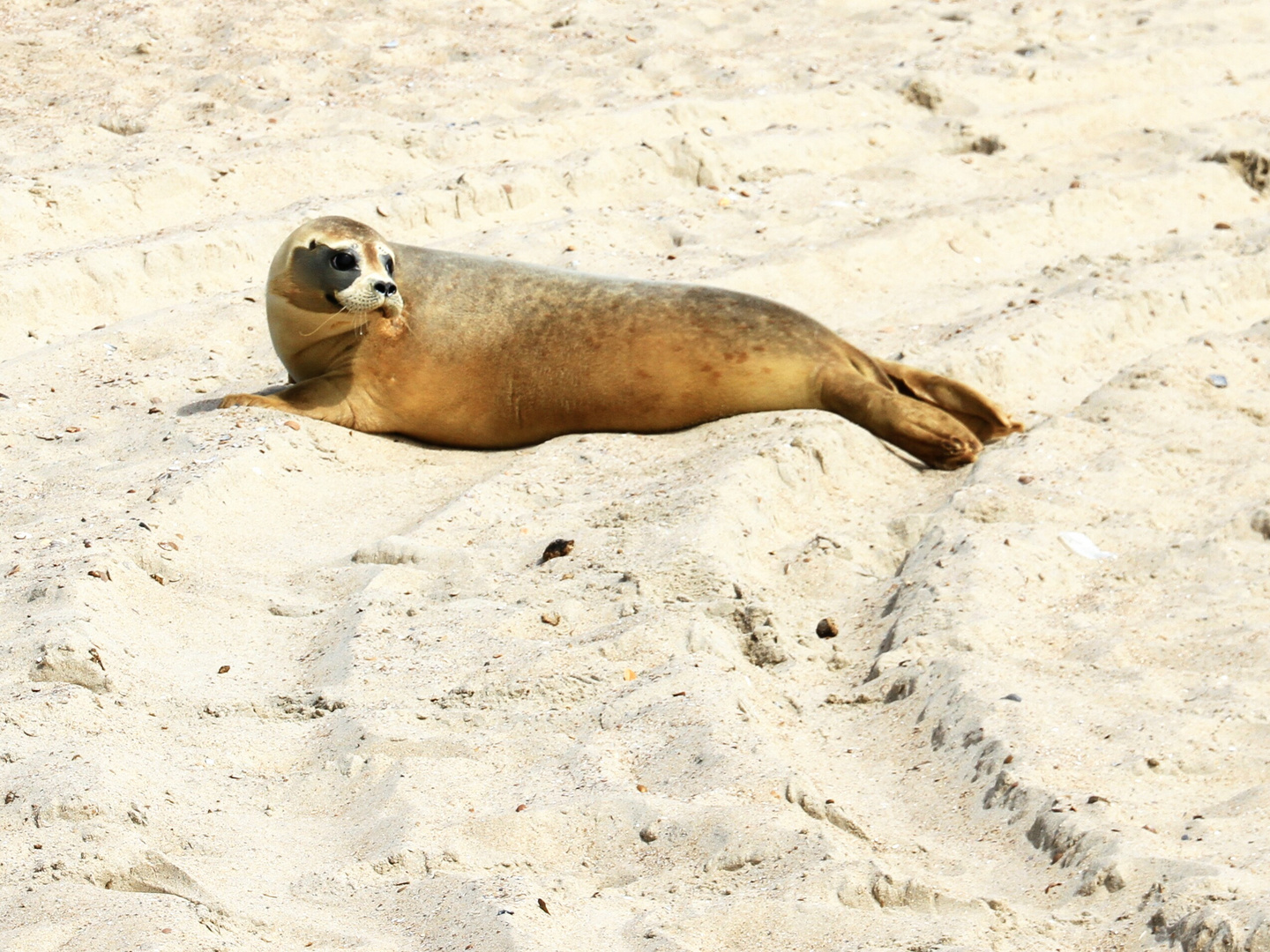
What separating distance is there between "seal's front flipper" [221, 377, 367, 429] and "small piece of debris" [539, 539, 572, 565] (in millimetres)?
1195

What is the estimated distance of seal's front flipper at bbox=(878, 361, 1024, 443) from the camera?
15.5 ft

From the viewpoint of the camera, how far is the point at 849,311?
584cm

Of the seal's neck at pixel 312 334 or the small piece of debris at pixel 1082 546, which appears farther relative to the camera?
the seal's neck at pixel 312 334

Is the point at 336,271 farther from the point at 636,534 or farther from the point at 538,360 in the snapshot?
the point at 636,534

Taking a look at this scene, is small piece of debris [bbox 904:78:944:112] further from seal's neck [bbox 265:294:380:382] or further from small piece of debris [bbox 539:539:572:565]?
small piece of debris [bbox 539:539:572:565]

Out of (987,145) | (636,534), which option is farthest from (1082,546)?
(987,145)

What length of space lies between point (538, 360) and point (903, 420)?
3.64 feet

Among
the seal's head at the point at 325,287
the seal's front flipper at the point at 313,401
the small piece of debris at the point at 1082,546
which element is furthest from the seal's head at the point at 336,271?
the small piece of debris at the point at 1082,546

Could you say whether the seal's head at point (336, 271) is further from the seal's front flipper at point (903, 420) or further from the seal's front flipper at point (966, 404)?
the seal's front flipper at point (966, 404)

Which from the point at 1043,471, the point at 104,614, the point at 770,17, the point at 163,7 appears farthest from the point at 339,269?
the point at 770,17

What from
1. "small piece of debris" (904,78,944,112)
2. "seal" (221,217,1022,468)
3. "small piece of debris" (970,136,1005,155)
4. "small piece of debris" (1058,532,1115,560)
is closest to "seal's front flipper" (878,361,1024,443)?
"seal" (221,217,1022,468)

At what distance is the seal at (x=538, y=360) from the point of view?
15.9ft

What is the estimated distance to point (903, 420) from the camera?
15.1 feet

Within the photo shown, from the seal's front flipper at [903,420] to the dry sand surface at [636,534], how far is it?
78 mm
